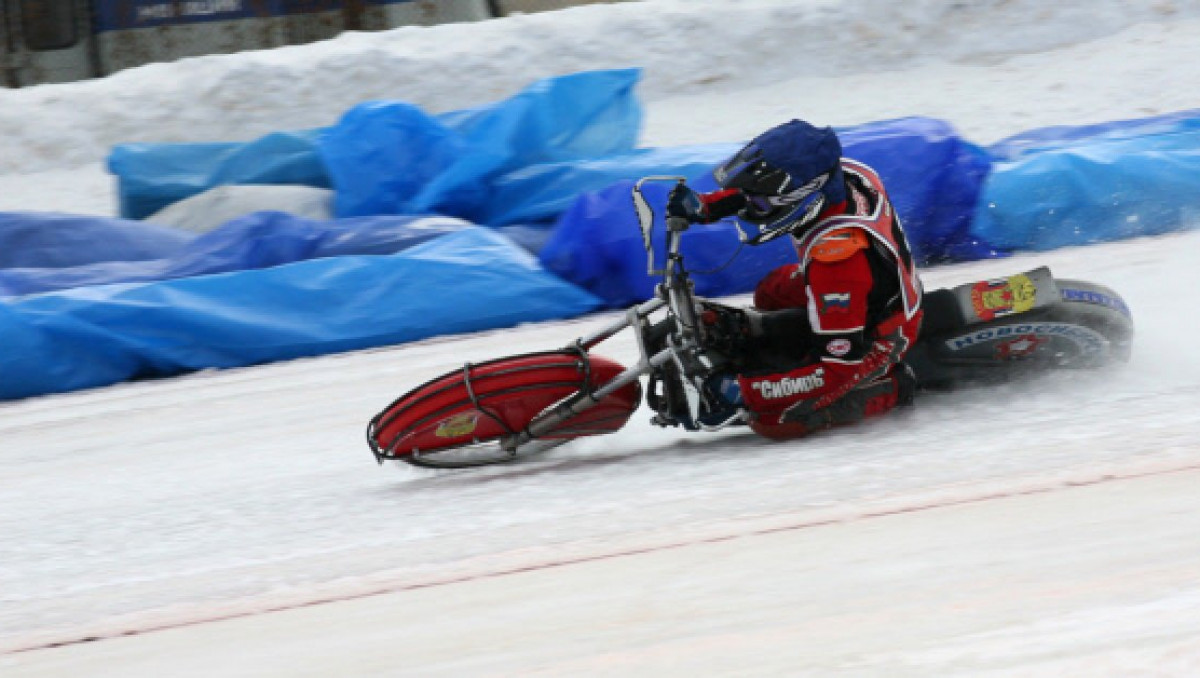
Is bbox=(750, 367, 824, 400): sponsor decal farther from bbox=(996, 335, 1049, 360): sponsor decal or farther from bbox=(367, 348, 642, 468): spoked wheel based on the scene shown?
bbox=(996, 335, 1049, 360): sponsor decal

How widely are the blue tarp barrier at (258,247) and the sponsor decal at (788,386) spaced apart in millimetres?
3714

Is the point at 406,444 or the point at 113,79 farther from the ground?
the point at 406,444

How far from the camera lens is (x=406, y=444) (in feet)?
14.4

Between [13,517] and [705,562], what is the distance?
Answer: 2.54 metres

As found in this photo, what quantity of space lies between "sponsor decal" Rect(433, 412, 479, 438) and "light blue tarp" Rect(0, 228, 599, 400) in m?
2.97

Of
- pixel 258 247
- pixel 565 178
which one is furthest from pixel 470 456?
pixel 565 178

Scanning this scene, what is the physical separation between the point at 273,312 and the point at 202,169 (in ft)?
7.25

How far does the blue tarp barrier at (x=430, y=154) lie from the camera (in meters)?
8.30

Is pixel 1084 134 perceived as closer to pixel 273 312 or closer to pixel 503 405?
pixel 273 312

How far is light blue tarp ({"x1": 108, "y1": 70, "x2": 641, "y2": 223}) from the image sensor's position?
328 inches

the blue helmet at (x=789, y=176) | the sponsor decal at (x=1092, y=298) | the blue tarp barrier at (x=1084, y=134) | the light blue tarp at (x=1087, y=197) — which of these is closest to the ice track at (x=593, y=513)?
the sponsor decal at (x=1092, y=298)

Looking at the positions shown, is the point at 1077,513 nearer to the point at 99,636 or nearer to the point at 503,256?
the point at 99,636

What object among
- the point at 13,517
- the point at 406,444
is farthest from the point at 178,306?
the point at 406,444

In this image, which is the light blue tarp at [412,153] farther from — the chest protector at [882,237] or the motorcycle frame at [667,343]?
the chest protector at [882,237]
